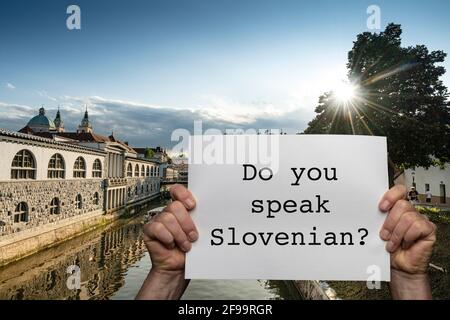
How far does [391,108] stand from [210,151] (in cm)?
2346

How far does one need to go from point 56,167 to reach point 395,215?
27032mm

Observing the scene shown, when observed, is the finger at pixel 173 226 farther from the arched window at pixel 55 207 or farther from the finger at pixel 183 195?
the arched window at pixel 55 207

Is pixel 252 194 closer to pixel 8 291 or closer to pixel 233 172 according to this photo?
pixel 233 172

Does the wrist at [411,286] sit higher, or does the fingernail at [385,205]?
the fingernail at [385,205]

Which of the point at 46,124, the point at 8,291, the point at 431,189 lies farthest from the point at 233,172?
the point at 46,124

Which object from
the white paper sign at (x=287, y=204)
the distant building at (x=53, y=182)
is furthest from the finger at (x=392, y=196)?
the distant building at (x=53, y=182)

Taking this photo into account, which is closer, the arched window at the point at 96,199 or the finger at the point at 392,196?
the finger at the point at 392,196

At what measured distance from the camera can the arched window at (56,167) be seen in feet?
79.3

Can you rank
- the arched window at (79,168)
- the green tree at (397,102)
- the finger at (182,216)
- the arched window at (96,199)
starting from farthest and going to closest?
the arched window at (96,199) < the arched window at (79,168) < the green tree at (397,102) < the finger at (182,216)

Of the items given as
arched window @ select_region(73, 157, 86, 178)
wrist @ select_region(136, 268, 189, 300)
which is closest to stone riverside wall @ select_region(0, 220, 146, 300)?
arched window @ select_region(73, 157, 86, 178)

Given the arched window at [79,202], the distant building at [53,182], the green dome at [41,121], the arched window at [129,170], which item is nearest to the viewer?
the distant building at [53,182]

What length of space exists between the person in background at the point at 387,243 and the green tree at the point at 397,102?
21.1 meters

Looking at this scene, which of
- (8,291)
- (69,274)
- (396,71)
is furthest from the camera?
(396,71)

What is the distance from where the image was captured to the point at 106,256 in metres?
22.0
